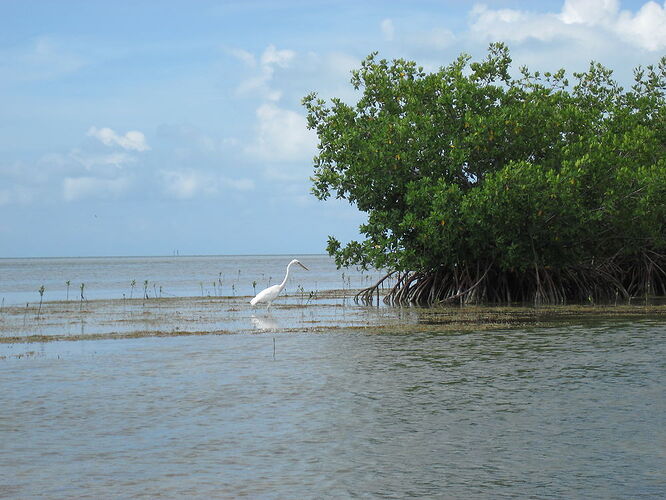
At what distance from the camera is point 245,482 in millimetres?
6875

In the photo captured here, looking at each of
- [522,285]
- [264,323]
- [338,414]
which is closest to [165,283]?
[522,285]

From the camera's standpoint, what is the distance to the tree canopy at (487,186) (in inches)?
910

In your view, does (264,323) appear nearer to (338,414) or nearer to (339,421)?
(338,414)

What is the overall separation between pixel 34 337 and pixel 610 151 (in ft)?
51.0

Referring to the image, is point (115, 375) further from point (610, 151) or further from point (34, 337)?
point (610, 151)

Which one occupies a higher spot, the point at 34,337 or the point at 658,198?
the point at 658,198

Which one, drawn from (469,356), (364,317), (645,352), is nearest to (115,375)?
(469,356)

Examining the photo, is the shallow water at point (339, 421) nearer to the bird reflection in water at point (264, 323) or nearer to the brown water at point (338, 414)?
the brown water at point (338, 414)

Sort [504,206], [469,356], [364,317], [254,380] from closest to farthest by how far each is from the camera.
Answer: [254,380]
[469,356]
[364,317]
[504,206]

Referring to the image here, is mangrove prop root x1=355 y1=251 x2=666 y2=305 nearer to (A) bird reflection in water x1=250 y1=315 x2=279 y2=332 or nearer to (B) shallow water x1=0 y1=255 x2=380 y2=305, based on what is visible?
(B) shallow water x1=0 y1=255 x2=380 y2=305

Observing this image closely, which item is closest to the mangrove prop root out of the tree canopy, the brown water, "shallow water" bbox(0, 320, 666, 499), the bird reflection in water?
the tree canopy

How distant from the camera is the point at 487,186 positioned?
2250cm

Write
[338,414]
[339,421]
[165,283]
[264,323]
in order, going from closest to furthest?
[339,421] → [338,414] → [264,323] → [165,283]

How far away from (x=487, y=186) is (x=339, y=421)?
14.4 metres
